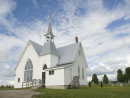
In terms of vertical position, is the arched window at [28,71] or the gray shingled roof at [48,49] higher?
the gray shingled roof at [48,49]

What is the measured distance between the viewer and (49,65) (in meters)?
23.8

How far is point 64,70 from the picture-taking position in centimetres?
2034

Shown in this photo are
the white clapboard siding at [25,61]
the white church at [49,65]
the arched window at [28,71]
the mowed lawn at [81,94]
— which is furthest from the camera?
the white clapboard siding at [25,61]

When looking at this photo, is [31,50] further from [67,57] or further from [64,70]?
[64,70]

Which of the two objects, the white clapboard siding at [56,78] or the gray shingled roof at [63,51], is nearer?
the white clapboard siding at [56,78]

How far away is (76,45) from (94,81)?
32.9 m

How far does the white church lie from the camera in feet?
68.8

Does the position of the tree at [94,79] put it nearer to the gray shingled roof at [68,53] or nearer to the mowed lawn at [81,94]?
the gray shingled roof at [68,53]

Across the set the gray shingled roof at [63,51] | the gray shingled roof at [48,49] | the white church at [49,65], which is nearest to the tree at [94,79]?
the white church at [49,65]

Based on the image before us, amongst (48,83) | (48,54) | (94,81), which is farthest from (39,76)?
(94,81)

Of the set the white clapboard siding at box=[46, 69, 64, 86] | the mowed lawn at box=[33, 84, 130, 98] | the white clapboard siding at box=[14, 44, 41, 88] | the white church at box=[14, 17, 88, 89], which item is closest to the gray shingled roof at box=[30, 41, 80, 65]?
the white church at box=[14, 17, 88, 89]

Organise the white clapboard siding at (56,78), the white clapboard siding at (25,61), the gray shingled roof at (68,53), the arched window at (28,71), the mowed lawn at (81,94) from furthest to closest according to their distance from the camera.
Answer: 1. the white clapboard siding at (25,61)
2. the arched window at (28,71)
3. the gray shingled roof at (68,53)
4. the white clapboard siding at (56,78)
5. the mowed lawn at (81,94)

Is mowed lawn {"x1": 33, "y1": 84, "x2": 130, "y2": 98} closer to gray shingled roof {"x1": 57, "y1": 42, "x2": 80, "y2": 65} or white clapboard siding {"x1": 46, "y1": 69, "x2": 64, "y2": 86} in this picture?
white clapboard siding {"x1": 46, "y1": 69, "x2": 64, "y2": 86}

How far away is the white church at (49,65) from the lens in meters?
21.0
